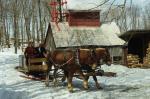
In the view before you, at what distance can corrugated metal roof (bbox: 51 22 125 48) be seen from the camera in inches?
1401

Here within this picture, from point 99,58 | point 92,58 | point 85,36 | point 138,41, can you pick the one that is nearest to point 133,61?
point 138,41

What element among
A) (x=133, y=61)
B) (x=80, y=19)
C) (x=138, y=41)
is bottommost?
(x=133, y=61)

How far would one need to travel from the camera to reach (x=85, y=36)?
37250 mm

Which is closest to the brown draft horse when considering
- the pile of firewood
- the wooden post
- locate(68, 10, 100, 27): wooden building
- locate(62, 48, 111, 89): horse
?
locate(62, 48, 111, 89): horse

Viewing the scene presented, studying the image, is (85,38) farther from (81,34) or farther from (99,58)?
(99,58)

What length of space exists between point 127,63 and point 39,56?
14361mm

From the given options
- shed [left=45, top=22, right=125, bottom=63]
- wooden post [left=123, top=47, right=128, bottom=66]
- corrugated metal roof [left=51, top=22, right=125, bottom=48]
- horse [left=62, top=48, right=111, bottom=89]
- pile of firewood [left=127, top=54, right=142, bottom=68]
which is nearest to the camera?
horse [left=62, top=48, right=111, bottom=89]

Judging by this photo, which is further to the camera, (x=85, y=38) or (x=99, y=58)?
(x=85, y=38)

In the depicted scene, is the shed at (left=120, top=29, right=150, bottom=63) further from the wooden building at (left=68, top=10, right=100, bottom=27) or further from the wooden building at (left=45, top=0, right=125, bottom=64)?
the wooden building at (left=68, top=10, right=100, bottom=27)

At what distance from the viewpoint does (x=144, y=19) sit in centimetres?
9488

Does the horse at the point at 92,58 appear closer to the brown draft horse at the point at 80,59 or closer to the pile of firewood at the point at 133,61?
the brown draft horse at the point at 80,59

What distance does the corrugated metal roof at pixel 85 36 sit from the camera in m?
35.6

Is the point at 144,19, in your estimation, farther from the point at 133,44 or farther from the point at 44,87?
the point at 44,87

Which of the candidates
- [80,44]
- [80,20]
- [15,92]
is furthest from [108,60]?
[80,20]
